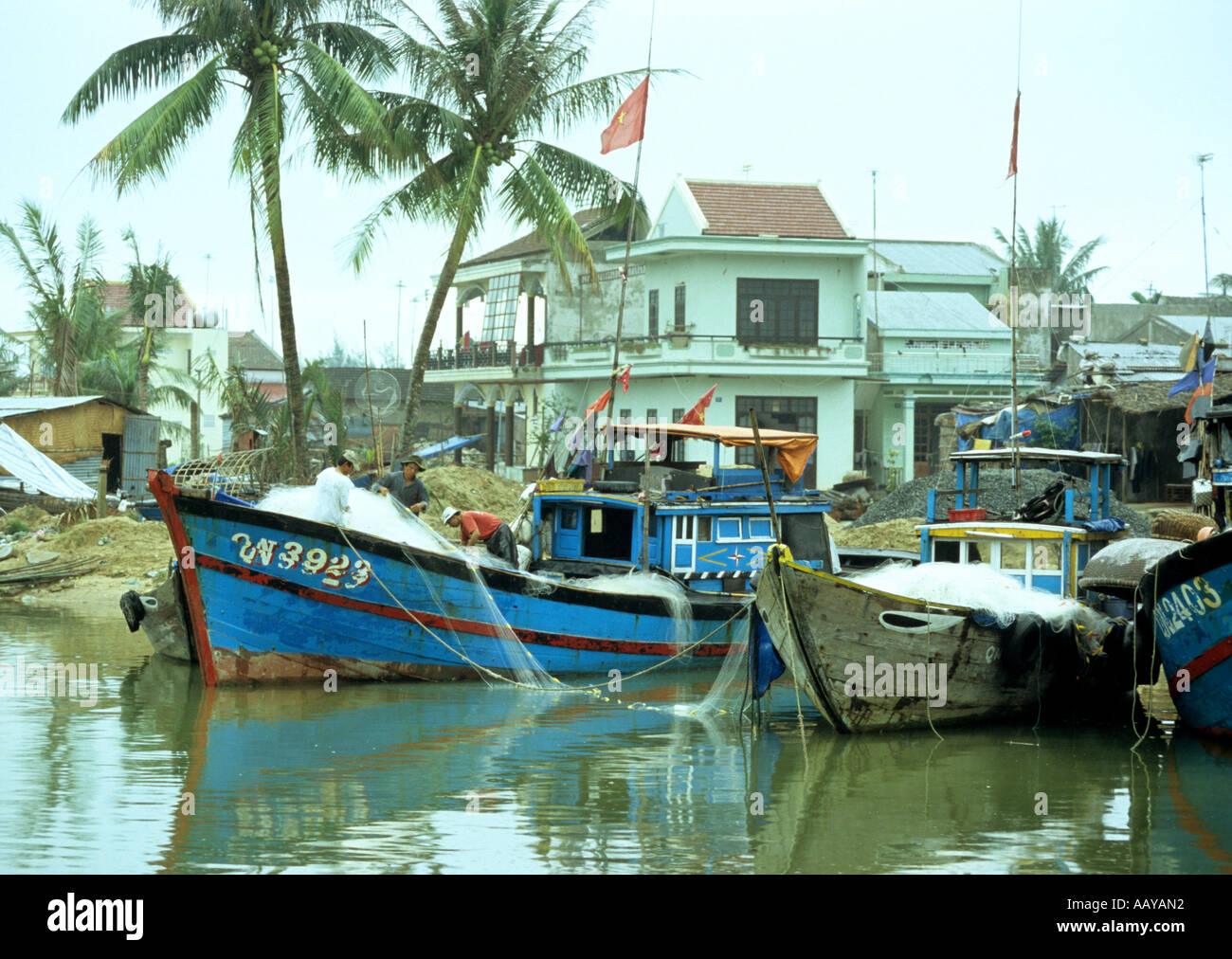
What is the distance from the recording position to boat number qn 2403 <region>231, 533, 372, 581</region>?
13.6 meters

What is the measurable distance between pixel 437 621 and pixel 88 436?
1907cm

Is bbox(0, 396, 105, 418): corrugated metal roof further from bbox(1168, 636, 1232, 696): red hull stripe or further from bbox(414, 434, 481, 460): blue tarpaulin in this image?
bbox(1168, 636, 1232, 696): red hull stripe

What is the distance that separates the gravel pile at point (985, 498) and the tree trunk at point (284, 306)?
1079 centimetres

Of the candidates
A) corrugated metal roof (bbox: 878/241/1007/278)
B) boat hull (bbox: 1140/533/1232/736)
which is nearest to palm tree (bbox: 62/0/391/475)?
boat hull (bbox: 1140/533/1232/736)

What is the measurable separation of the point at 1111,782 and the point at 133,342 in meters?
39.7

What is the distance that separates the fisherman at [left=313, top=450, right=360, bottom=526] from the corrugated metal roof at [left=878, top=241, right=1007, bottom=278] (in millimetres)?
30996

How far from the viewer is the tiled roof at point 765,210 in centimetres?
3375

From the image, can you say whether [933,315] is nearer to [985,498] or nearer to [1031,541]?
[985,498]

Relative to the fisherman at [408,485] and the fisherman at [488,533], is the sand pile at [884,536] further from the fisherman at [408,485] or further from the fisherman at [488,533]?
the fisherman at [408,485]

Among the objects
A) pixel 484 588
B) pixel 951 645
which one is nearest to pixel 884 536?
pixel 484 588

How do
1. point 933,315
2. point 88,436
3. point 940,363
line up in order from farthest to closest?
point 933,315, point 940,363, point 88,436

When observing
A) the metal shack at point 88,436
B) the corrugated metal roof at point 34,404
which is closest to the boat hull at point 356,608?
the metal shack at point 88,436

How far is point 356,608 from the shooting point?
14.1m
